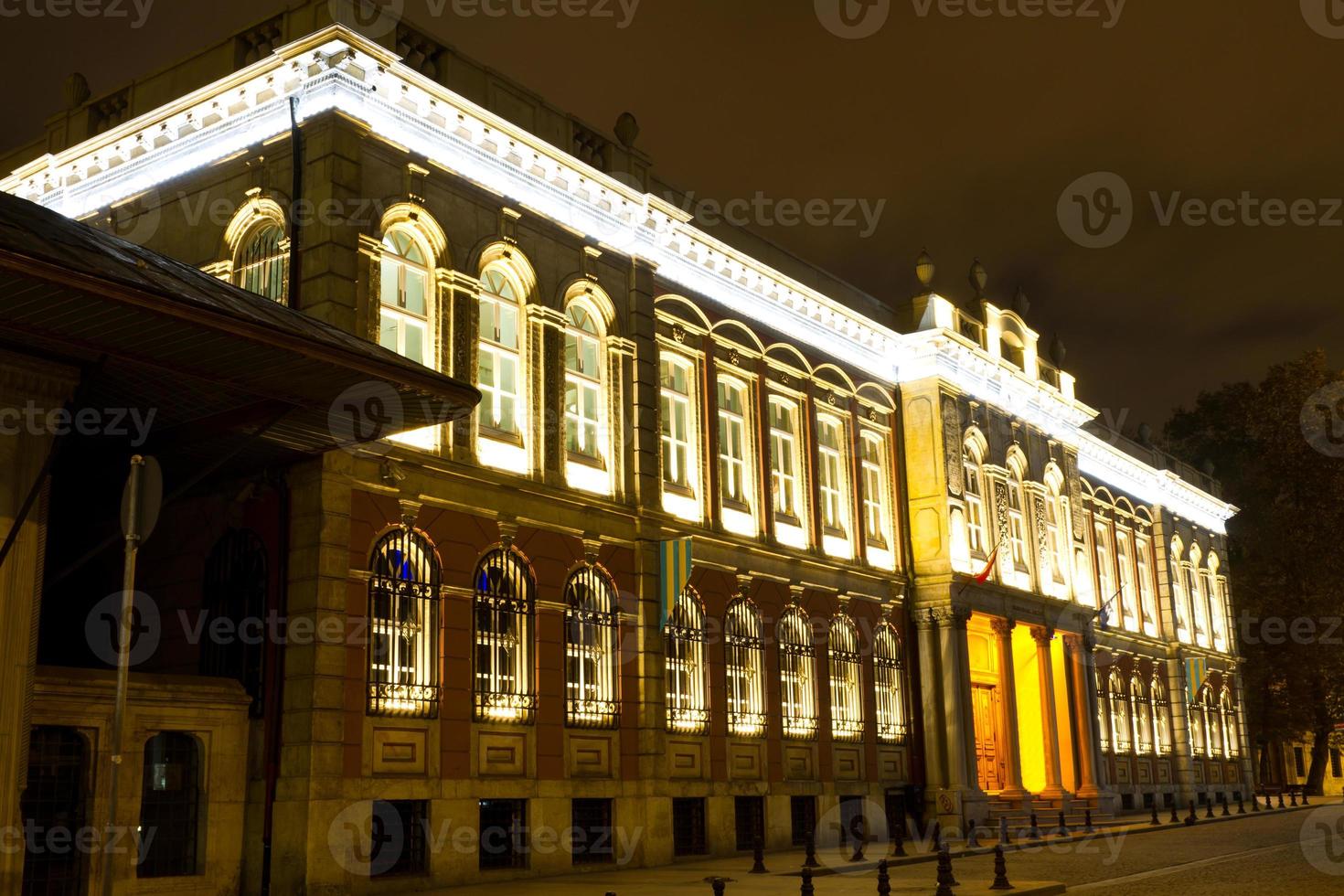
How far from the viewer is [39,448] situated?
1411 cm

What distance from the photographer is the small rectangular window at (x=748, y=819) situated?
27031mm

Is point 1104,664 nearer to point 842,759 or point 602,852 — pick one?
point 842,759

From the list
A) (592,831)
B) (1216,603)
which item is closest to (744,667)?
(592,831)

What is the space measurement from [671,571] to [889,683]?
9.95 metres

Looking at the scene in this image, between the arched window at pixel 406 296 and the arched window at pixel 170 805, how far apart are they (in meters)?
6.68

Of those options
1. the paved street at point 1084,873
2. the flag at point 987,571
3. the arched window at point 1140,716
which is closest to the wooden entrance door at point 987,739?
the flag at point 987,571

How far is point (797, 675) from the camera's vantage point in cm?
2970

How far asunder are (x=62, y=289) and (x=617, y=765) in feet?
45.9

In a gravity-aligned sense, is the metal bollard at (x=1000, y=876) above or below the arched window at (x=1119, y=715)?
below

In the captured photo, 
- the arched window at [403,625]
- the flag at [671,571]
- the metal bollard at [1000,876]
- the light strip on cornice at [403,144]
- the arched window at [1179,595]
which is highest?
the light strip on cornice at [403,144]

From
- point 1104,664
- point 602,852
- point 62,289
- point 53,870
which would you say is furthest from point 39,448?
point 1104,664

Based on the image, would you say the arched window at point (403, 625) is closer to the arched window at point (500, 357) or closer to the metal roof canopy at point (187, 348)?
the arched window at point (500, 357)

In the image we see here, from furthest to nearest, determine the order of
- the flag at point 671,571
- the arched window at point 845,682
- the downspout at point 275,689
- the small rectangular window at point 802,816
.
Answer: the arched window at point 845,682 < the small rectangular window at point 802,816 < the flag at point 671,571 < the downspout at point 275,689

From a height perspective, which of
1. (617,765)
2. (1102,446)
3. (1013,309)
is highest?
(1013,309)
